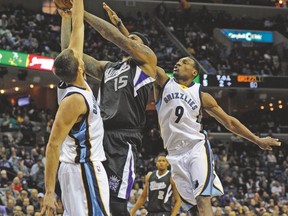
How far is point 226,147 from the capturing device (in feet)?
83.4

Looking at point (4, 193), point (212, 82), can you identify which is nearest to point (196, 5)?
point (212, 82)

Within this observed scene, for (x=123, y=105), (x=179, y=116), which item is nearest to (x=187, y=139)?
(x=179, y=116)

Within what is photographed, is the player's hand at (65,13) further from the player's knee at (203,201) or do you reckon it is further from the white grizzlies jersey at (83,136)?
the player's knee at (203,201)

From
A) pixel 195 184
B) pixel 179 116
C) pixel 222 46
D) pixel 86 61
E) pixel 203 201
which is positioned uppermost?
pixel 222 46

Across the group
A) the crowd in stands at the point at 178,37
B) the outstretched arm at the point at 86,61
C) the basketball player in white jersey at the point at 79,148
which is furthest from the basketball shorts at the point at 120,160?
the crowd in stands at the point at 178,37

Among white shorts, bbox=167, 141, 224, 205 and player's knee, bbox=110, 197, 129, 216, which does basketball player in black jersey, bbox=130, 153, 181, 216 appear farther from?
player's knee, bbox=110, 197, 129, 216

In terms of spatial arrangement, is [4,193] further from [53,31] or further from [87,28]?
[87,28]

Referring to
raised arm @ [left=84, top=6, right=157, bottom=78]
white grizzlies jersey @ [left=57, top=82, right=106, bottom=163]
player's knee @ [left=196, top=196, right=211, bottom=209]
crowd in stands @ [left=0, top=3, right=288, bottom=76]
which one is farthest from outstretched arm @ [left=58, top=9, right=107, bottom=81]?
crowd in stands @ [left=0, top=3, right=288, bottom=76]

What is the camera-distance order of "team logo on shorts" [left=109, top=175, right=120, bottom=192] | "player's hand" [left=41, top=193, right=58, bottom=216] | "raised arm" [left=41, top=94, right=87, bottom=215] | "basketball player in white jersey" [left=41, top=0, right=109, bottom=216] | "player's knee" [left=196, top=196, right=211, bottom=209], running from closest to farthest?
"player's hand" [left=41, top=193, right=58, bottom=216], "raised arm" [left=41, top=94, right=87, bottom=215], "basketball player in white jersey" [left=41, top=0, right=109, bottom=216], "team logo on shorts" [left=109, top=175, right=120, bottom=192], "player's knee" [left=196, top=196, right=211, bottom=209]

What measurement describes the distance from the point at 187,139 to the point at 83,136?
2.41 meters

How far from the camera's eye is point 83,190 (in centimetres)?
491

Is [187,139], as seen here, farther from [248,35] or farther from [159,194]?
[248,35]

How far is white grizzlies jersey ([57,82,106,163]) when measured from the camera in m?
4.94

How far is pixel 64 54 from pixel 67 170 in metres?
0.93
